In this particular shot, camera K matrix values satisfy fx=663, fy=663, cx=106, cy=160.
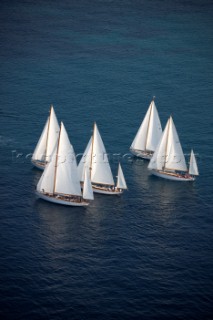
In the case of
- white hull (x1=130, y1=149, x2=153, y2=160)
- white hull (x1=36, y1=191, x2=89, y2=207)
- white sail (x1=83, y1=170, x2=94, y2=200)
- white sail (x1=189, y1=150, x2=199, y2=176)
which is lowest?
white hull (x1=36, y1=191, x2=89, y2=207)

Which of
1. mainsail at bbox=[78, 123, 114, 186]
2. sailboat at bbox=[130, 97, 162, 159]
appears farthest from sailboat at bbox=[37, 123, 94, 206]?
sailboat at bbox=[130, 97, 162, 159]

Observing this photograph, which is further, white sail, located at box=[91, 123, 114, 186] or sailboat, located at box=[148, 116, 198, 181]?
sailboat, located at box=[148, 116, 198, 181]

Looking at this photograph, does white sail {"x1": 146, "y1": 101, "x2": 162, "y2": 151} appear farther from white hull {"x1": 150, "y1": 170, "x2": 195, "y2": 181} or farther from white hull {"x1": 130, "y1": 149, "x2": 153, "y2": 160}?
white hull {"x1": 150, "y1": 170, "x2": 195, "y2": 181}

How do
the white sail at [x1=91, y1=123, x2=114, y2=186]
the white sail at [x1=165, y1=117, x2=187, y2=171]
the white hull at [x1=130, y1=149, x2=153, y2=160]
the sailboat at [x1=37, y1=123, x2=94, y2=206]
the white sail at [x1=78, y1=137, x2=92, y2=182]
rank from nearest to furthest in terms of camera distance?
the sailboat at [x1=37, y1=123, x2=94, y2=206] < the white sail at [x1=91, y1=123, x2=114, y2=186] < the white sail at [x1=78, y1=137, x2=92, y2=182] < the white sail at [x1=165, y1=117, x2=187, y2=171] < the white hull at [x1=130, y1=149, x2=153, y2=160]

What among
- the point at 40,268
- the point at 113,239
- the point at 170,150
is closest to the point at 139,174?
the point at 170,150

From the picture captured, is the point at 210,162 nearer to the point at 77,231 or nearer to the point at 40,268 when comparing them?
A: the point at 77,231

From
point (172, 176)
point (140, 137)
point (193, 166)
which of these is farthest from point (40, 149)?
point (193, 166)
